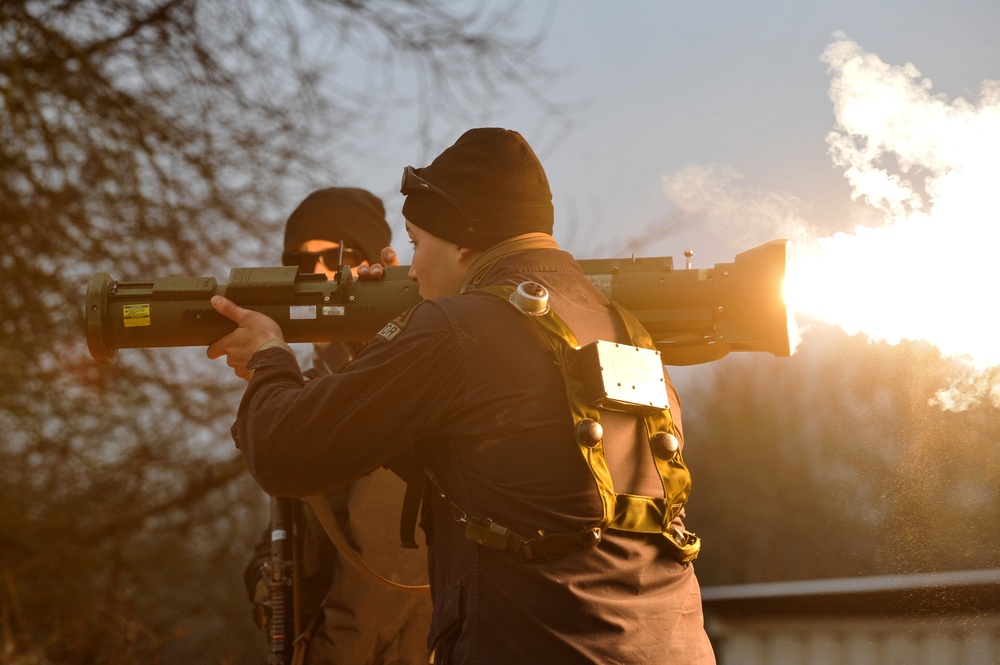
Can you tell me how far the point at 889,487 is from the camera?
3.89 m

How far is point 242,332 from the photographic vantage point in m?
2.85

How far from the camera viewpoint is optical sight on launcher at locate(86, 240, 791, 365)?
2.75 metres

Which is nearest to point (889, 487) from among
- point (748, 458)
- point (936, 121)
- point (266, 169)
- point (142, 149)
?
point (936, 121)

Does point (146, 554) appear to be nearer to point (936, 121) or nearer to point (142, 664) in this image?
point (142, 664)

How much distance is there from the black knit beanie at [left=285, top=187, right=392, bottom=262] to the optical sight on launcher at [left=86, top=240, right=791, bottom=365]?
954mm

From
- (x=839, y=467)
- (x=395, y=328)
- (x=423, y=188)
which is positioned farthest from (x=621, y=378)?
(x=839, y=467)

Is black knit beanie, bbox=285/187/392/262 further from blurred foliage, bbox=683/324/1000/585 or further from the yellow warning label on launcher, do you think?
blurred foliage, bbox=683/324/1000/585

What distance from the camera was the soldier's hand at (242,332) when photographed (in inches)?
111

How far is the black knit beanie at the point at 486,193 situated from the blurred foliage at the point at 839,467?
1730mm

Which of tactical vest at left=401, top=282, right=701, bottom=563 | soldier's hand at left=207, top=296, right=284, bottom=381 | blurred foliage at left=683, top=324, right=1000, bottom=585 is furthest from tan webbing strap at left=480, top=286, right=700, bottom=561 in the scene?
blurred foliage at left=683, top=324, right=1000, bottom=585

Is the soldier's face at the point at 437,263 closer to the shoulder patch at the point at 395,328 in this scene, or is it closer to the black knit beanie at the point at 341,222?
the shoulder patch at the point at 395,328

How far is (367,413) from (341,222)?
6.59ft

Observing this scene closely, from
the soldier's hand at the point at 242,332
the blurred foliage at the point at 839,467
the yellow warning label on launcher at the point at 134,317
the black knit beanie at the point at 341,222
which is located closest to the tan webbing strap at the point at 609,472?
the soldier's hand at the point at 242,332

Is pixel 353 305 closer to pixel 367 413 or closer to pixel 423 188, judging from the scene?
pixel 423 188
